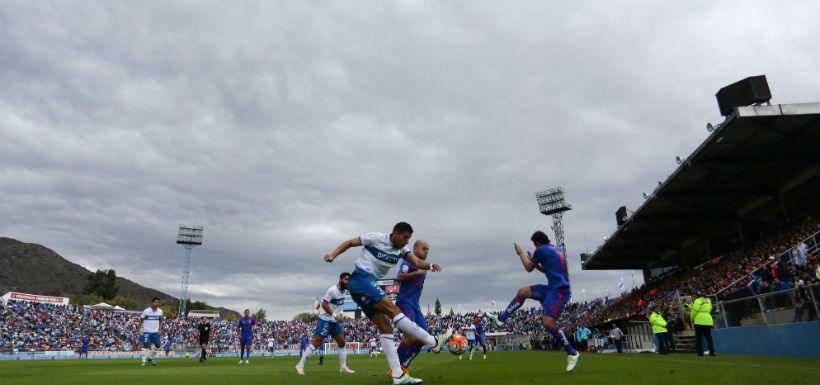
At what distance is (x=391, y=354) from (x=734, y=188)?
2700cm

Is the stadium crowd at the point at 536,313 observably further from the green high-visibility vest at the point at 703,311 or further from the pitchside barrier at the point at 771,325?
the green high-visibility vest at the point at 703,311

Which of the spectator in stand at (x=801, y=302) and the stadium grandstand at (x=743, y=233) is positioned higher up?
the stadium grandstand at (x=743, y=233)

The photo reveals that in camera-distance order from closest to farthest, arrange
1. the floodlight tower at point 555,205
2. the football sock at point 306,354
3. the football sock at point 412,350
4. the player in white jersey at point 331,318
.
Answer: the football sock at point 412,350
the football sock at point 306,354
the player in white jersey at point 331,318
the floodlight tower at point 555,205

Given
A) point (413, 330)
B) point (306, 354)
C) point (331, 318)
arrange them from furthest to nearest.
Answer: point (331, 318), point (306, 354), point (413, 330)

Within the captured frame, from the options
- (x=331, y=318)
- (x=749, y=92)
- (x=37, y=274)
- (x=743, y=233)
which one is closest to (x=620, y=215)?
(x=743, y=233)

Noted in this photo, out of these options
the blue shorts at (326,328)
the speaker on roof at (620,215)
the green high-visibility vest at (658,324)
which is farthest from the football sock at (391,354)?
the speaker on roof at (620,215)

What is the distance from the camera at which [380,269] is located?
6.19m

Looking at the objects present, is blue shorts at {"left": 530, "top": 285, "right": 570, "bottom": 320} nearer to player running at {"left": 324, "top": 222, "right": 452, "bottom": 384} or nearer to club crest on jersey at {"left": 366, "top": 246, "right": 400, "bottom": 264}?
player running at {"left": 324, "top": 222, "right": 452, "bottom": 384}

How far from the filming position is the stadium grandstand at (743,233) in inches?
531

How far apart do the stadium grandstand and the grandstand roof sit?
58mm

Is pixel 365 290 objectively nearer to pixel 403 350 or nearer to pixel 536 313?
pixel 403 350

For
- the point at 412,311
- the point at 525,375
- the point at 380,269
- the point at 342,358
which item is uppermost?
the point at 380,269

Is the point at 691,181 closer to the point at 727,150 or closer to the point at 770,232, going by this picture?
the point at 727,150

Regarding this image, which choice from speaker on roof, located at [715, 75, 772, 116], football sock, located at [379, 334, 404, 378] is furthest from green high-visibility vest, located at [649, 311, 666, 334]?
football sock, located at [379, 334, 404, 378]
